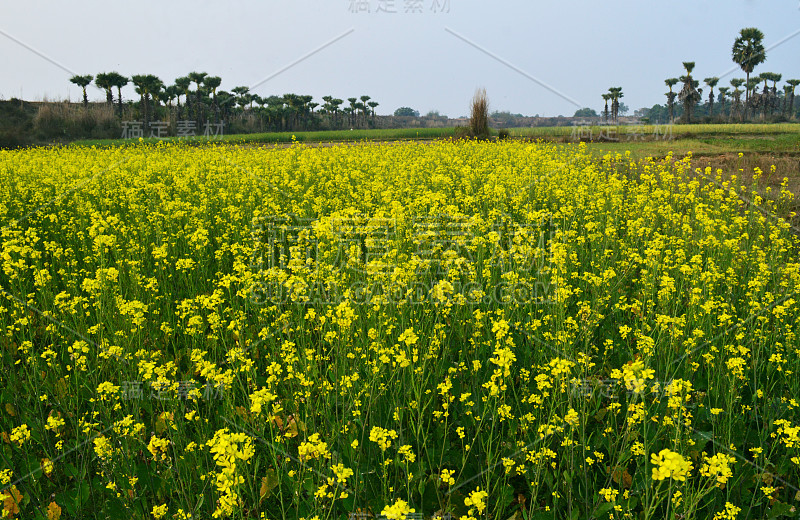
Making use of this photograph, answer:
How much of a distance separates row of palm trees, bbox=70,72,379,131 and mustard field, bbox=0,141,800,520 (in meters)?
37.6

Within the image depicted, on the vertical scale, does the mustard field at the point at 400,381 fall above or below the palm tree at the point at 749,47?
below

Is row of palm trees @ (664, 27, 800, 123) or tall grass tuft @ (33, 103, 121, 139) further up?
row of palm trees @ (664, 27, 800, 123)

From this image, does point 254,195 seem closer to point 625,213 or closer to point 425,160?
point 425,160

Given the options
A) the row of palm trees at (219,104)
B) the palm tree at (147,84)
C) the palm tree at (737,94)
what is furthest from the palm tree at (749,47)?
the palm tree at (147,84)

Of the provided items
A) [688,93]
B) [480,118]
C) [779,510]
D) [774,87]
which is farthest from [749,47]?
[779,510]

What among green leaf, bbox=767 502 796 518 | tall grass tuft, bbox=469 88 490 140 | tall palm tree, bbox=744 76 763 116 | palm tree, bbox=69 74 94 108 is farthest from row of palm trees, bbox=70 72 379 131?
tall palm tree, bbox=744 76 763 116

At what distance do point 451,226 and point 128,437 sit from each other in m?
3.59

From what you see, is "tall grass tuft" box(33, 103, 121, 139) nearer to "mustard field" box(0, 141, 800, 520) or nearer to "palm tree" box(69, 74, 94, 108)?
"palm tree" box(69, 74, 94, 108)

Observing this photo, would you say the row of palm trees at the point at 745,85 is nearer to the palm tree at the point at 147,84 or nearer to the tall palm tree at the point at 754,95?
the tall palm tree at the point at 754,95

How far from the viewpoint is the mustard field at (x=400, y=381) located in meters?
2.27

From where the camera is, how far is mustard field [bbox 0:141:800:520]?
7.43 ft

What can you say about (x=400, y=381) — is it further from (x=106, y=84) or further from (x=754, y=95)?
(x=754, y=95)

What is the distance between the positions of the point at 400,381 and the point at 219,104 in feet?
212

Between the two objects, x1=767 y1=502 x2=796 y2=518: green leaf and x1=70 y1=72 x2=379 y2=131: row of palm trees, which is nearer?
x1=767 y1=502 x2=796 y2=518: green leaf
